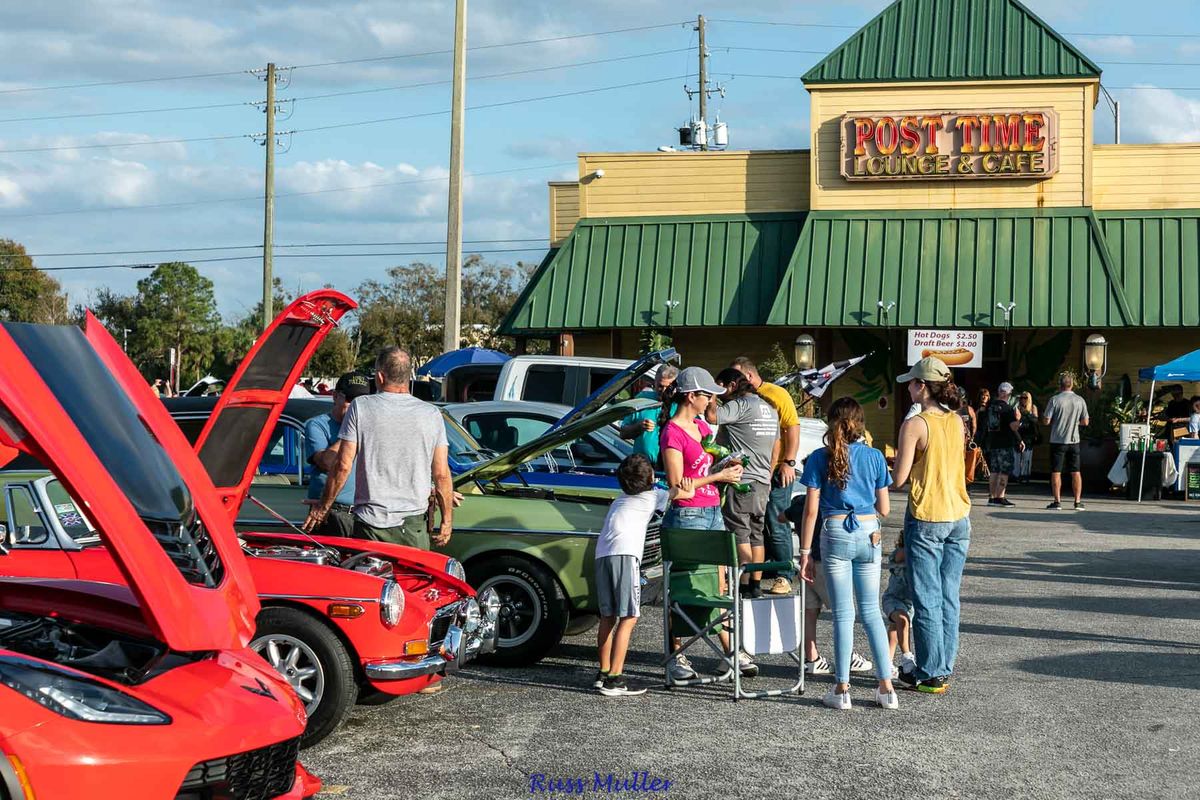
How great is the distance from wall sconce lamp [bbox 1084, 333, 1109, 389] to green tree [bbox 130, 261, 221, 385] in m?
43.4

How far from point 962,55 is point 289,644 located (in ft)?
68.1

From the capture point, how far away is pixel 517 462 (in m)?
9.14

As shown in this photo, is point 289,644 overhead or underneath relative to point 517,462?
underneath

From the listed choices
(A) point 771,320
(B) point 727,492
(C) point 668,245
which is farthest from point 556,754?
(C) point 668,245

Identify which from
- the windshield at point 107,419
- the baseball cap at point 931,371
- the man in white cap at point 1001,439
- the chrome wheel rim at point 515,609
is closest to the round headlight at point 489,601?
the chrome wheel rim at point 515,609

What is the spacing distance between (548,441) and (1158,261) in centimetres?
1794

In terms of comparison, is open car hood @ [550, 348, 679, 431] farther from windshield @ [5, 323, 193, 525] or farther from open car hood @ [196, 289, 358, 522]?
windshield @ [5, 323, 193, 525]

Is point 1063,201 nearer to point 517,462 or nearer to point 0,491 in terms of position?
point 517,462

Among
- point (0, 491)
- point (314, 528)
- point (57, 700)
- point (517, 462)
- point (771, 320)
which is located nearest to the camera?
point (57, 700)

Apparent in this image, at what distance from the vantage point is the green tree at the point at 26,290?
2080 inches

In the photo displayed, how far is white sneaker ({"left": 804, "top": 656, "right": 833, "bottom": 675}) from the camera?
852cm

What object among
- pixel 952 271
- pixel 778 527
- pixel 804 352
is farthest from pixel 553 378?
pixel 952 271

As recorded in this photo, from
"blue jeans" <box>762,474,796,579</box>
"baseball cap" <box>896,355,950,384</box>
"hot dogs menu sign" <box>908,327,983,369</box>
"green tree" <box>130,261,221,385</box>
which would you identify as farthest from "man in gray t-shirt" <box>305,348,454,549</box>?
"green tree" <box>130,261,221,385</box>

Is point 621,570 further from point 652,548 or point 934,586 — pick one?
point 934,586
